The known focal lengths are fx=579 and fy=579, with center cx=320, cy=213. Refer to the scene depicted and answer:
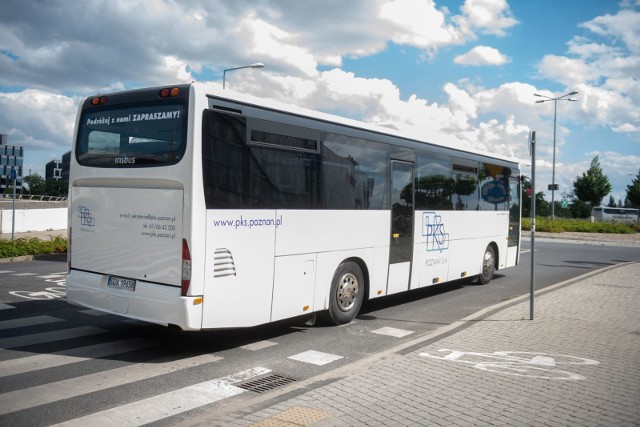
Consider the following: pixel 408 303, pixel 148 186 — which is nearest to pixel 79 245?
pixel 148 186

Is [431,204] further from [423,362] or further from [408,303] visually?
[423,362]

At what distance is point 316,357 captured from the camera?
712 cm

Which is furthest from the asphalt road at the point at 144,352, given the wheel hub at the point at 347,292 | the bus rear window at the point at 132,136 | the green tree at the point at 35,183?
the green tree at the point at 35,183

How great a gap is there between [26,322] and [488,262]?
402 inches

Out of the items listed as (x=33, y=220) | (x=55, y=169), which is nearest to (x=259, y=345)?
(x=33, y=220)

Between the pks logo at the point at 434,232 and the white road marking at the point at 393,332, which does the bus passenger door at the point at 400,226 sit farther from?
the white road marking at the point at 393,332

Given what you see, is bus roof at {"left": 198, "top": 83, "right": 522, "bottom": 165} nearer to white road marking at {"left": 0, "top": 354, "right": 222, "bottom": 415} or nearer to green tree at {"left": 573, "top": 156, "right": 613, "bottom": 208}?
white road marking at {"left": 0, "top": 354, "right": 222, "bottom": 415}

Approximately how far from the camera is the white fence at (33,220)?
28734 millimetres

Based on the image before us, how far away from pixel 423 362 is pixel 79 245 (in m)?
4.68

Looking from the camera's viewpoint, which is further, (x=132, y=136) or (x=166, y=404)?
(x=132, y=136)

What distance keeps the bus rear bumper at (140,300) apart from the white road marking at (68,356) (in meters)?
0.52

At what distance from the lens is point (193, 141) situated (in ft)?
21.5

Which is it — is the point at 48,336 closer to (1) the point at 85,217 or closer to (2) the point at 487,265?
(1) the point at 85,217

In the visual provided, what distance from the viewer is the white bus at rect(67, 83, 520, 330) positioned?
6.62 meters
